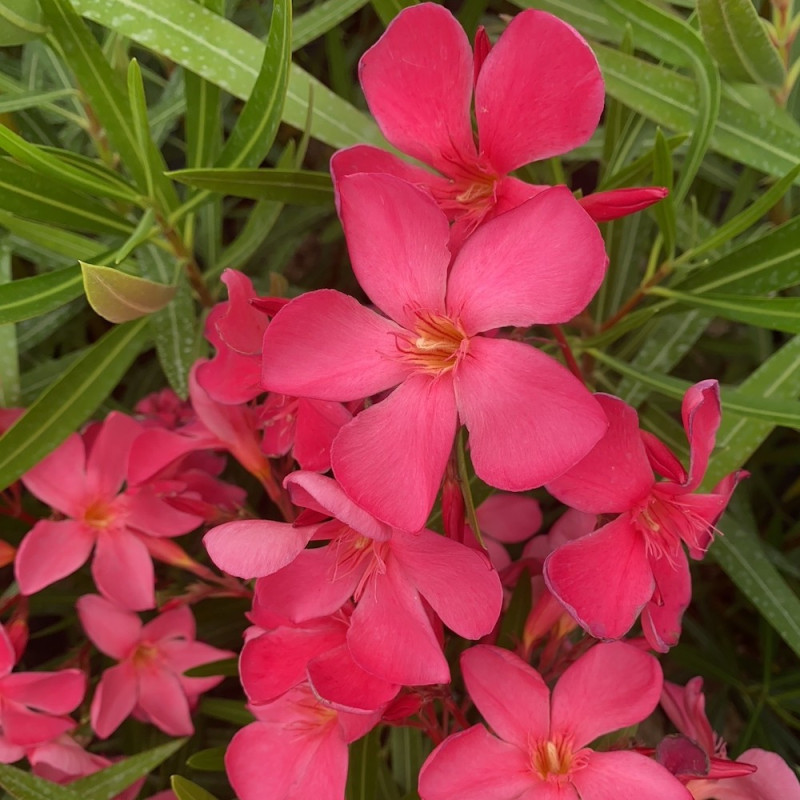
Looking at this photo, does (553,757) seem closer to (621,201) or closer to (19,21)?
(621,201)

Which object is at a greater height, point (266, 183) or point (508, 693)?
point (266, 183)

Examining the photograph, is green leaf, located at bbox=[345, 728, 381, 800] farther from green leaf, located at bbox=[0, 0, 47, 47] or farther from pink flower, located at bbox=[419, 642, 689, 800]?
green leaf, located at bbox=[0, 0, 47, 47]

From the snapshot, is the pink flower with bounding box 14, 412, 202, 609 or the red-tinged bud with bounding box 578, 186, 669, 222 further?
the pink flower with bounding box 14, 412, 202, 609

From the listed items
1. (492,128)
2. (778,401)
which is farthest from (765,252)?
(492,128)

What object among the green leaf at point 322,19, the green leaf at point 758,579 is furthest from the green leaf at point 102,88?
the green leaf at point 758,579

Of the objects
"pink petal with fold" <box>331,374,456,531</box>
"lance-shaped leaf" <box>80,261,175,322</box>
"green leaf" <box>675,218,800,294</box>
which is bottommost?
"lance-shaped leaf" <box>80,261,175,322</box>

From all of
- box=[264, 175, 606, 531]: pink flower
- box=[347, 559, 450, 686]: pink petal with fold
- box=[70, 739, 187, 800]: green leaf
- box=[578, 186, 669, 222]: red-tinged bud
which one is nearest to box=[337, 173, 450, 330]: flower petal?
box=[264, 175, 606, 531]: pink flower

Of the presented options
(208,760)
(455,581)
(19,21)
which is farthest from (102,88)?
(208,760)
